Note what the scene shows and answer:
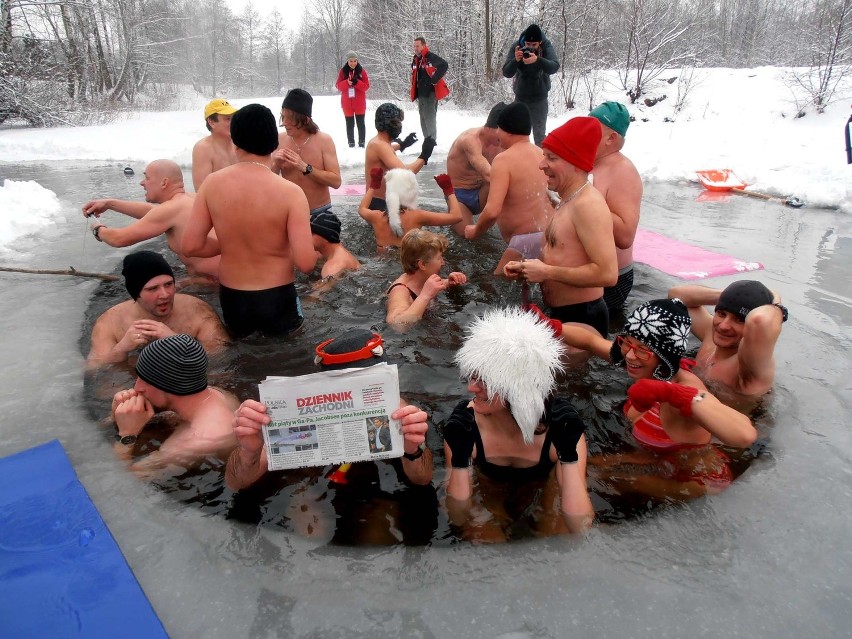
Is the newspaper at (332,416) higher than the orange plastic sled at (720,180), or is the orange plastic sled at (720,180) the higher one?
the newspaper at (332,416)

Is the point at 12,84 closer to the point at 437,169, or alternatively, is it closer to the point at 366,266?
the point at 437,169

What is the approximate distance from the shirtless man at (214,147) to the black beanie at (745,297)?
4.59m

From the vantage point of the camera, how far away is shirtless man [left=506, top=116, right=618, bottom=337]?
3.12 metres

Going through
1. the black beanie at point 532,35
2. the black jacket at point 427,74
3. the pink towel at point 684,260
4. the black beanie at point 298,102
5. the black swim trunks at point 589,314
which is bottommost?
the pink towel at point 684,260

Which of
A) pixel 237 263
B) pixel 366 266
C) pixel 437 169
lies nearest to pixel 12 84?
pixel 437 169

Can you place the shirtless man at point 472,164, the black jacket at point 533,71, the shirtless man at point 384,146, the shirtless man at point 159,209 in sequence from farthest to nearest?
the black jacket at point 533,71
the shirtless man at point 472,164
the shirtless man at point 384,146
the shirtless man at point 159,209

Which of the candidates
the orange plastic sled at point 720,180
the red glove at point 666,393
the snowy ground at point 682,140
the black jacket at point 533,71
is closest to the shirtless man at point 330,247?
the red glove at point 666,393

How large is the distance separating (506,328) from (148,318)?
8.90 feet

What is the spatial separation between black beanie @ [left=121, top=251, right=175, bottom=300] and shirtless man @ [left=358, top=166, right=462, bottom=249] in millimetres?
2270

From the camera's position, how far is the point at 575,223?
3.21 m

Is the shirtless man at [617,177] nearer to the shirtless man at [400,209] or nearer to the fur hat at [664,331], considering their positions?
the fur hat at [664,331]

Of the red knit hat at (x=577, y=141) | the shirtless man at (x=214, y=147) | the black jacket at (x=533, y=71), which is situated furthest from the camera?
the black jacket at (x=533, y=71)

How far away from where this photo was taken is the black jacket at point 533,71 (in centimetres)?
806

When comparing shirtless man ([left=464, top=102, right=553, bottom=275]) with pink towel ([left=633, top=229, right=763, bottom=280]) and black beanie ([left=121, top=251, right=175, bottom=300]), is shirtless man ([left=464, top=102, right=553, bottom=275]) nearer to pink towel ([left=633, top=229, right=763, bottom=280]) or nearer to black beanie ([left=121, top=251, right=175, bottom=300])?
pink towel ([left=633, top=229, right=763, bottom=280])
